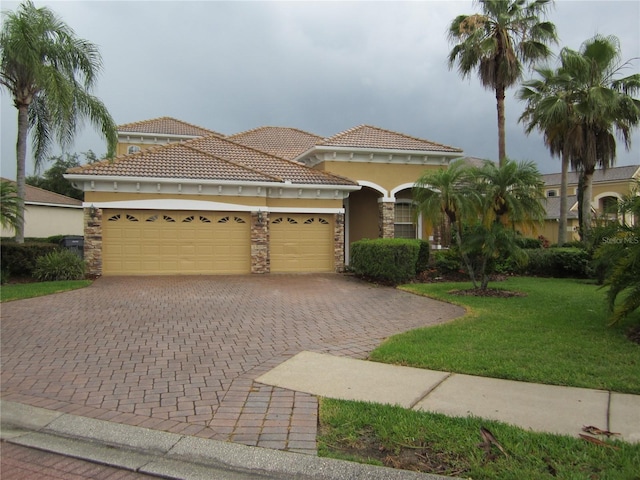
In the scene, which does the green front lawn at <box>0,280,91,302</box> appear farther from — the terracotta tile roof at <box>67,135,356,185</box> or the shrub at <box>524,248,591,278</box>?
the shrub at <box>524,248,591,278</box>

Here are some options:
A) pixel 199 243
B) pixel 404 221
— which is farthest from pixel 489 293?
pixel 199 243

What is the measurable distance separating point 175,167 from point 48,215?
64.8 ft

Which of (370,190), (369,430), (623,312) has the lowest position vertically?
(369,430)

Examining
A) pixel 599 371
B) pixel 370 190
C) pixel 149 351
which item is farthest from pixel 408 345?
pixel 370 190

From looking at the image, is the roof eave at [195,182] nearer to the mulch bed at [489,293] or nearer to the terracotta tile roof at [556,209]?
the mulch bed at [489,293]

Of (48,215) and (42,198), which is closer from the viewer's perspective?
(42,198)

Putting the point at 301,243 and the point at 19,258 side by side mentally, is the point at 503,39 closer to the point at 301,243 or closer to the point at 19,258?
the point at 301,243

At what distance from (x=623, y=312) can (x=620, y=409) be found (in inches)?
121

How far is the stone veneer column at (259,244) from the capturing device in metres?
17.2

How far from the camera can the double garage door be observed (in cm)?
1620

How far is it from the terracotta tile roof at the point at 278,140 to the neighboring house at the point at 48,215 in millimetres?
14421

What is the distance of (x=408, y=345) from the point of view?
277 inches

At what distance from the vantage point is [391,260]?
14766mm

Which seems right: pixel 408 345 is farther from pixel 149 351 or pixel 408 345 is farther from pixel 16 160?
pixel 16 160
